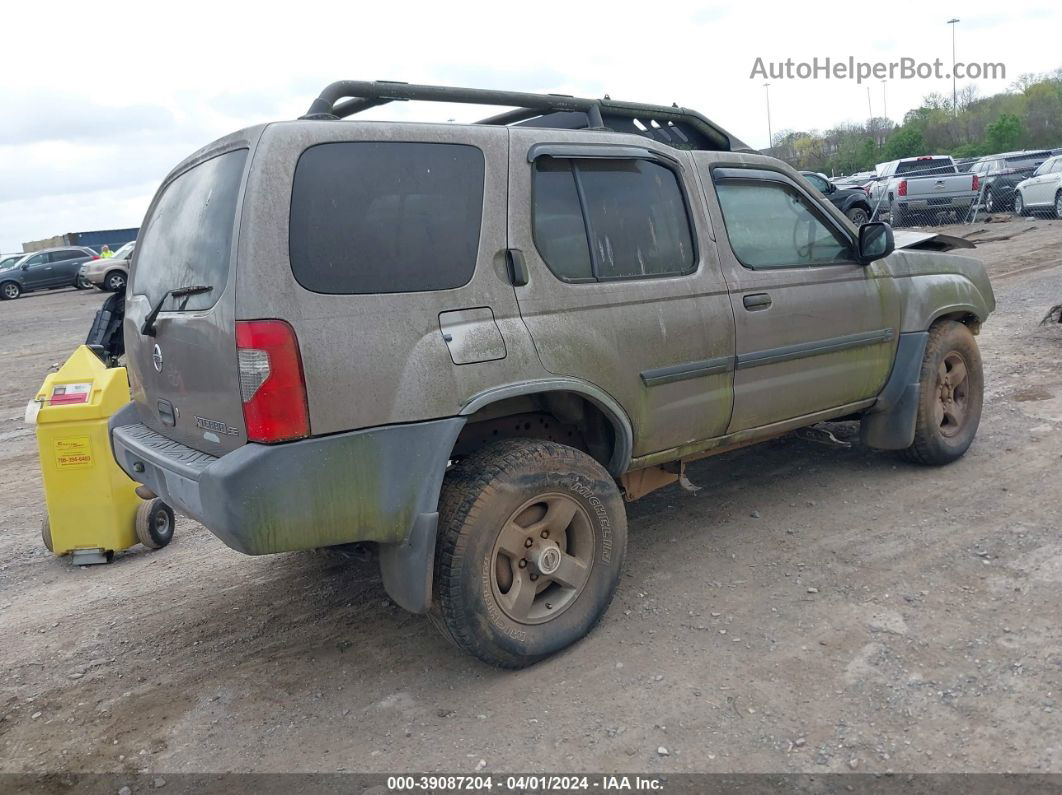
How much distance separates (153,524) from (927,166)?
25527 millimetres

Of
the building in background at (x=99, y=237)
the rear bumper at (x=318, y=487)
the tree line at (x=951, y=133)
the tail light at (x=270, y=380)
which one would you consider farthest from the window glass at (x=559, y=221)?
the building in background at (x=99, y=237)

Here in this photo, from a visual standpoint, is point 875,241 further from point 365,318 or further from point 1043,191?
point 1043,191

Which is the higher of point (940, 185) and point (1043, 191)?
point (940, 185)

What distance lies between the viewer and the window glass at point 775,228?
4227mm

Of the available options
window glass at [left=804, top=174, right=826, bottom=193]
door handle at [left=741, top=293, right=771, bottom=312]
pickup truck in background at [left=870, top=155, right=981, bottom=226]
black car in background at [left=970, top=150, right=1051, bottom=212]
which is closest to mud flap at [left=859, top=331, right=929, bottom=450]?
door handle at [left=741, top=293, right=771, bottom=312]

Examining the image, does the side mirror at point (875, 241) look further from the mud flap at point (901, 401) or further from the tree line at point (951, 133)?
the tree line at point (951, 133)

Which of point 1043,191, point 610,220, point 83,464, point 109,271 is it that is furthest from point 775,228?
point 109,271

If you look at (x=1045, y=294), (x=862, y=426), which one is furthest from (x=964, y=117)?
(x=862, y=426)

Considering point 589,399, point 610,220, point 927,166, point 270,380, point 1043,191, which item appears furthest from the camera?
point 927,166

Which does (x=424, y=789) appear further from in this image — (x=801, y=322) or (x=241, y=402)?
(x=801, y=322)

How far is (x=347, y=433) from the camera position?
9.72 ft

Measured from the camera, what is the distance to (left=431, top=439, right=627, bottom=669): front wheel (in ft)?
10.5

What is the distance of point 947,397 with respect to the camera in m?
5.26

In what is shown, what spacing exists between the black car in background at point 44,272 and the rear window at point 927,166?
25522 mm
